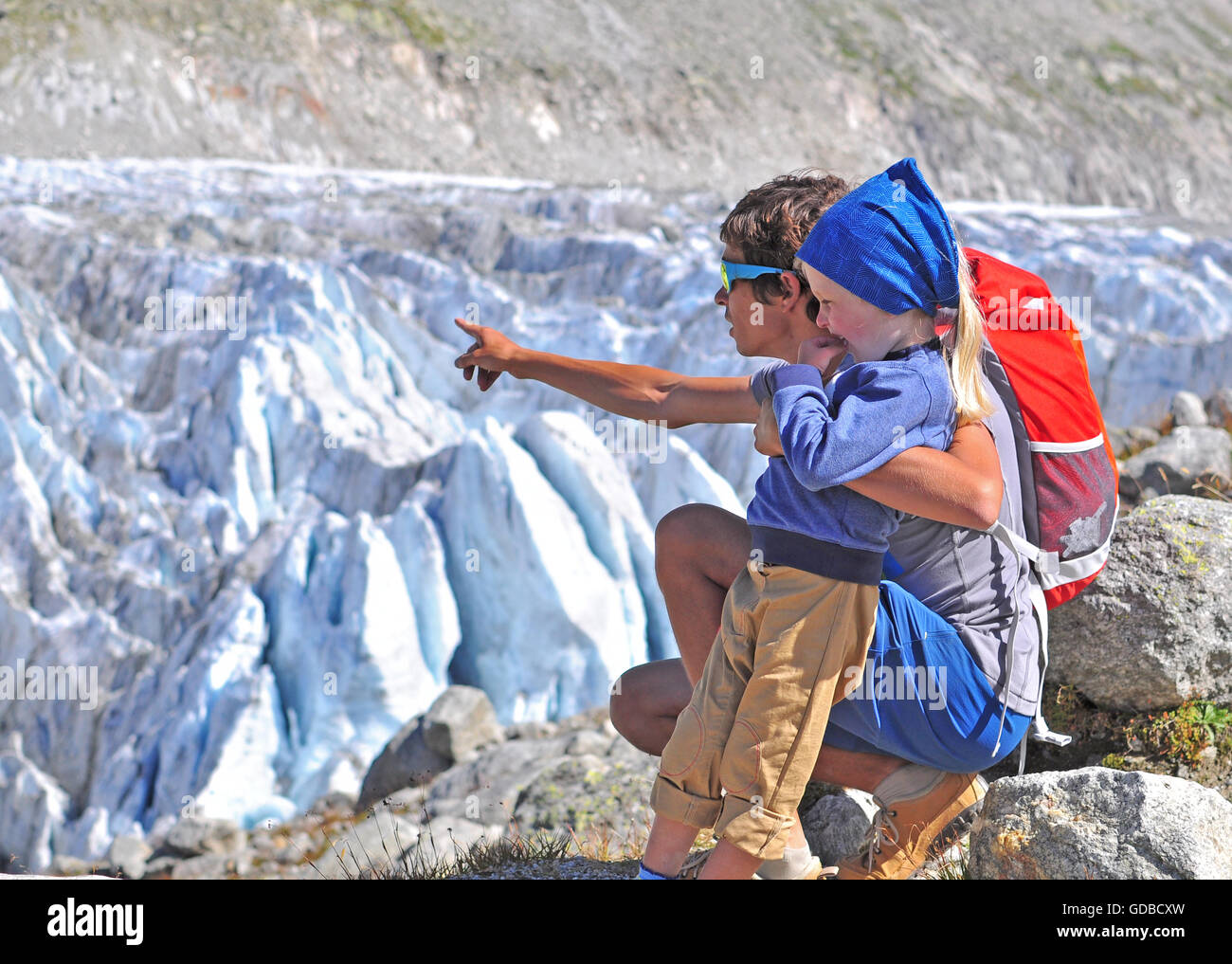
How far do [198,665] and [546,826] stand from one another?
11.3 ft

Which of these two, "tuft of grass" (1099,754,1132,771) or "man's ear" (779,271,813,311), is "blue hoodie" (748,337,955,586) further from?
"tuft of grass" (1099,754,1132,771)

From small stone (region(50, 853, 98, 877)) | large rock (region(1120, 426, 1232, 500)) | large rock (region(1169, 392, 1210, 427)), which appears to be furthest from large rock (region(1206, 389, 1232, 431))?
small stone (region(50, 853, 98, 877))

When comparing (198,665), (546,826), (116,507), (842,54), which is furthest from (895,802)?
(842,54)

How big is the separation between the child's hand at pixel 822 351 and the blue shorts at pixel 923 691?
389mm

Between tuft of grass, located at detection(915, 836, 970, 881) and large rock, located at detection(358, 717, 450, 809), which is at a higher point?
tuft of grass, located at detection(915, 836, 970, 881)

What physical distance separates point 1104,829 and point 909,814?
33 centimetres

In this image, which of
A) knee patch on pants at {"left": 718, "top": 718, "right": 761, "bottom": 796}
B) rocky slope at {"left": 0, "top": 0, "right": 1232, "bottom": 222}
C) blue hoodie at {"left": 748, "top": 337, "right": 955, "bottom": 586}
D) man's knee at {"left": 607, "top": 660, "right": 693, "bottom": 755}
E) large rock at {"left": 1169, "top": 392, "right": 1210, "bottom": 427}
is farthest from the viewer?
rocky slope at {"left": 0, "top": 0, "right": 1232, "bottom": 222}

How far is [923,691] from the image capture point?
1.69m

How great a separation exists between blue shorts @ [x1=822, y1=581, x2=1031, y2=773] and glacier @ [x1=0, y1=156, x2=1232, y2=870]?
185 inches

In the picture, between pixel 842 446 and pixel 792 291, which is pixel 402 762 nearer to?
pixel 792 291

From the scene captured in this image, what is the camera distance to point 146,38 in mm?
26609

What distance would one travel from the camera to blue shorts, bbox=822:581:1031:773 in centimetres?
169

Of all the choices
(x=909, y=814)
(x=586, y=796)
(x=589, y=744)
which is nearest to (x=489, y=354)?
(x=909, y=814)
